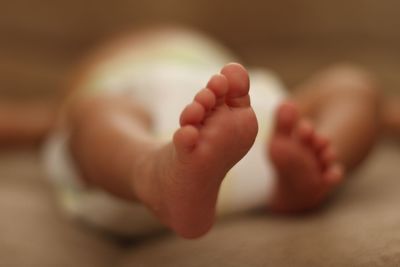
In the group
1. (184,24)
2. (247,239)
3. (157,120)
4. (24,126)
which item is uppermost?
(184,24)

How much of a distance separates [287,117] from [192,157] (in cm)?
17

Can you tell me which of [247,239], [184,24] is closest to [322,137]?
[247,239]

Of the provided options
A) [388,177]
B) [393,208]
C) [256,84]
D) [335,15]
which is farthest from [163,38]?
[393,208]

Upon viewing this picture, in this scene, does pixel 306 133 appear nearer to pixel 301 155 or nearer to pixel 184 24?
pixel 301 155

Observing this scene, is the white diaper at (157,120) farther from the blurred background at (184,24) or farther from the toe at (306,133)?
the blurred background at (184,24)

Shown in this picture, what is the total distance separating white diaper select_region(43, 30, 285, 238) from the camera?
838mm

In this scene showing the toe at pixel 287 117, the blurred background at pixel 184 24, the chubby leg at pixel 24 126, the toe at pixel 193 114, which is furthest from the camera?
the blurred background at pixel 184 24

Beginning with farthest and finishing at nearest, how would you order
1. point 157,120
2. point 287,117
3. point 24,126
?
1. point 24,126
2. point 157,120
3. point 287,117

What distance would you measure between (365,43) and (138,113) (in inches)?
35.2

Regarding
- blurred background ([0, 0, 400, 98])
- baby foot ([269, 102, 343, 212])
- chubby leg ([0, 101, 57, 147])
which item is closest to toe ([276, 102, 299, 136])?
baby foot ([269, 102, 343, 212])

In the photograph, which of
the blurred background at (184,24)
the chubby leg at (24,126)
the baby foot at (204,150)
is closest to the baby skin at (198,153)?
the baby foot at (204,150)

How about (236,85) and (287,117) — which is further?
(287,117)

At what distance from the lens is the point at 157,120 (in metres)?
0.88

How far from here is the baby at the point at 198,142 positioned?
0.60 meters
